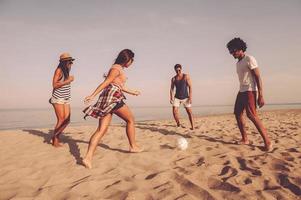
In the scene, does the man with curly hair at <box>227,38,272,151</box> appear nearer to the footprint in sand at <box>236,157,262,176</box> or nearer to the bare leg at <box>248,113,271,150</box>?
the bare leg at <box>248,113,271,150</box>

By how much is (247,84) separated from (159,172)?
2.58 m

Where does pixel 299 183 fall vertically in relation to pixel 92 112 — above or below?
below

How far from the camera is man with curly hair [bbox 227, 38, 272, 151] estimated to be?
4730mm

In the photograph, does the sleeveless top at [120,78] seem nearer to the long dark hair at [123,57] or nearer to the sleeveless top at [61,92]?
the long dark hair at [123,57]

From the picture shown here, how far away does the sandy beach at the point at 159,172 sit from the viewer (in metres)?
2.90

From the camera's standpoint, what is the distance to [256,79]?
4.74 metres

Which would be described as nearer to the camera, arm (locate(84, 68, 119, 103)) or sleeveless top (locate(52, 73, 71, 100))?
arm (locate(84, 68, 119, 103))

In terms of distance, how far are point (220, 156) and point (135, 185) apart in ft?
5.83

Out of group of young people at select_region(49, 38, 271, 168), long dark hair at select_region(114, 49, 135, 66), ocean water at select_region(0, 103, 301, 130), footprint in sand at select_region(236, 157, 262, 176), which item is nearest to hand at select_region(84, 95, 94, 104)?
group of young people at select_region(49, 38, 271, 168)

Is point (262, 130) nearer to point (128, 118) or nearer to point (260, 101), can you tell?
point (260, 101)

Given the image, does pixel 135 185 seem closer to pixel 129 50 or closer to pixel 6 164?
pixel 129 50

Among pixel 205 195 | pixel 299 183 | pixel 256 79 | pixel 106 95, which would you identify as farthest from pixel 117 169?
pixel 256 79

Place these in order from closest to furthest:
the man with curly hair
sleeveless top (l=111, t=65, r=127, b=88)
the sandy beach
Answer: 1. the sandy beach
2. sleeveless top (l=111, t=65, r=127, b=88)
3. the man with curly hair

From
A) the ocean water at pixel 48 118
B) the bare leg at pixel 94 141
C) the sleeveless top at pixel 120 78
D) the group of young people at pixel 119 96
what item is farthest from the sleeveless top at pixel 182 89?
the ocean water at pixel 48 118
